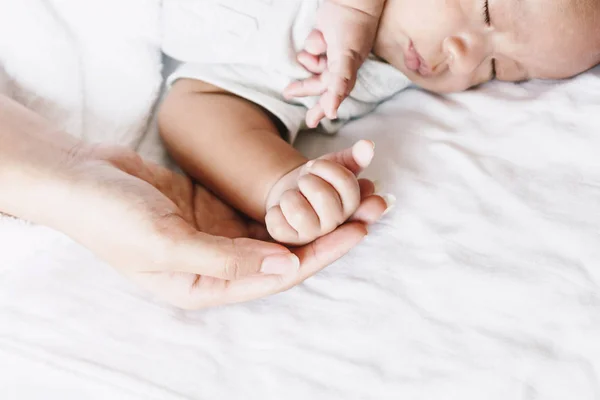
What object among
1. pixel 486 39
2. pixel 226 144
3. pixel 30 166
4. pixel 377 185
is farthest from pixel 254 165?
pixel 486 39

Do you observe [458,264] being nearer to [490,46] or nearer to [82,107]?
[490,46]

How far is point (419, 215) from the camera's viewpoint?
70cm

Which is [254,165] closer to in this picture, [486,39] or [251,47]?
[251,47]

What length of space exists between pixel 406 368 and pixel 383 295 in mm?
85

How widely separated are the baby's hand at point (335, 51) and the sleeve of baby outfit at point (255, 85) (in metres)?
0.03

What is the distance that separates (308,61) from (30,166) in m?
0.38

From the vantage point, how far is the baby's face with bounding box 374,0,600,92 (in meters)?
0.75

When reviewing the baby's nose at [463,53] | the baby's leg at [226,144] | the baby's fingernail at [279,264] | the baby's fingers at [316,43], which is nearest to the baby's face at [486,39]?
the baby's nose at [463,53]

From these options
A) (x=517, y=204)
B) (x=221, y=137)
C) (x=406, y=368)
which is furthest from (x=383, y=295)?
(x=221, y=137)

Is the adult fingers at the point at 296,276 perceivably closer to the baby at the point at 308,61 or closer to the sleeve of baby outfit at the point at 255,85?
the baby at the point at 308,61

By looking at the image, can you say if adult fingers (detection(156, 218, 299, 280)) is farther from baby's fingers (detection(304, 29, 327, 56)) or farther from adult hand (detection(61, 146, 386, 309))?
baby's fingers (detection(304, 29, 327, 56))

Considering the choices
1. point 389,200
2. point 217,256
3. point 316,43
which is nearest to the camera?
point 217,256

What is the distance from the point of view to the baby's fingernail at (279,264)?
611mm

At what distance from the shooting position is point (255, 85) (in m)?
0.85
